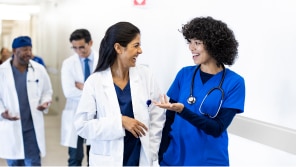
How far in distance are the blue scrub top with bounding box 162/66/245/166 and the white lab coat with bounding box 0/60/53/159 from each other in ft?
5.13

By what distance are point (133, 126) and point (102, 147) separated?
0.69ft

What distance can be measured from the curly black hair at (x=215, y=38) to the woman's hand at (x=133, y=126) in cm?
42

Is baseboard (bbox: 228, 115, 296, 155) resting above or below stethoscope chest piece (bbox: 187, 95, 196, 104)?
below

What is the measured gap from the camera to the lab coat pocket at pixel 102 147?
1701mm

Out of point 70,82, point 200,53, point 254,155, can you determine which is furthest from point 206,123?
point 70,82

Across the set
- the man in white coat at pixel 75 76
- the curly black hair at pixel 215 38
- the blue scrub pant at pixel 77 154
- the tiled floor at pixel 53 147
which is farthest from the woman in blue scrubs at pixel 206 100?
the tiled floor at pixel 53 147

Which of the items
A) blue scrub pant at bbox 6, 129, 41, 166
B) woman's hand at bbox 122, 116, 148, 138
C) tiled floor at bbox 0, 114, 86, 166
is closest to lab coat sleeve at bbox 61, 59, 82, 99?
blue scrub pant at bbox 6, 129, 41, 166

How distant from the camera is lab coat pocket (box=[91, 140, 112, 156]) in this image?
1.70 metres

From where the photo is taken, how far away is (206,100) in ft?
4.94

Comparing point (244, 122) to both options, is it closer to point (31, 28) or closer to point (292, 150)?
point (292, 150)

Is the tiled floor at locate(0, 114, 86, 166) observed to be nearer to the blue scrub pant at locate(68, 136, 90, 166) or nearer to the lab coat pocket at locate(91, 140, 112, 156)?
the blue scrub pant at locate(68, 136, 90, 166)

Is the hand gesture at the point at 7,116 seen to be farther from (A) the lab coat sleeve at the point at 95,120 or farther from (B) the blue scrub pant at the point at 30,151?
(A) the lab coat sleeve at the point at 95,120

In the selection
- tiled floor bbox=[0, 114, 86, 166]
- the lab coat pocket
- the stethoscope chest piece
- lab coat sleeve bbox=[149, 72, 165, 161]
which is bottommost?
tiled floor bbox=[0, 114, 86, 166]

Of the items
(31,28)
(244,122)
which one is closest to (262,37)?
(244,122)
